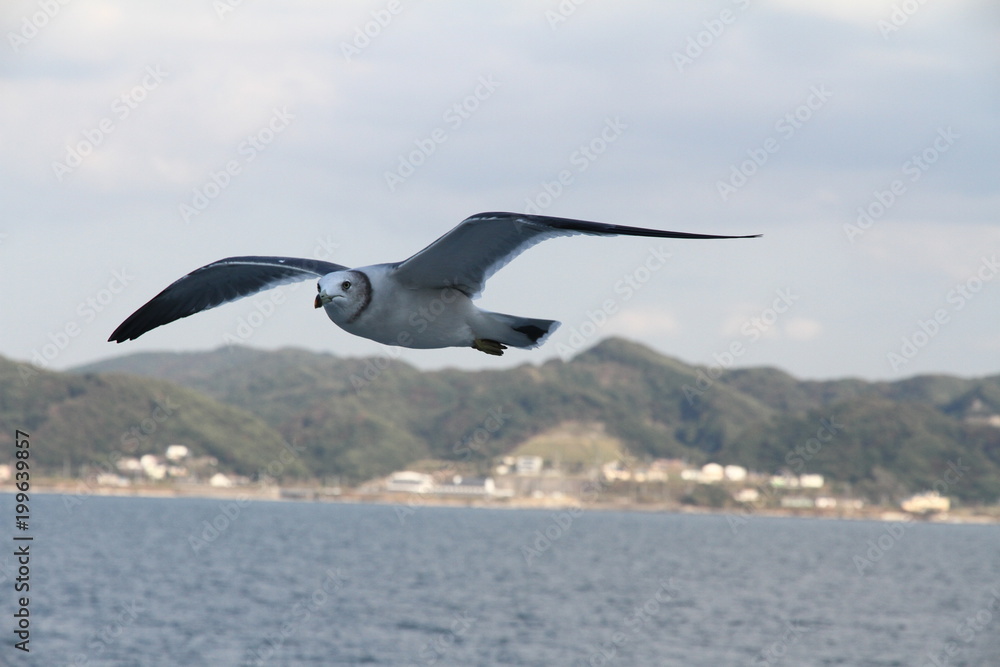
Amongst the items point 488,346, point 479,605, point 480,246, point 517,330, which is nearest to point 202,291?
point 488,346

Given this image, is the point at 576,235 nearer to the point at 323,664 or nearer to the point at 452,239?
the point at 452,239

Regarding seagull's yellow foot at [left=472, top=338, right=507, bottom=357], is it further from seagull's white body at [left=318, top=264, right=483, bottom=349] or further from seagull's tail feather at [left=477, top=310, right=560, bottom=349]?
seagull's white body at [left=318, top=264, right=483, bottom=349]

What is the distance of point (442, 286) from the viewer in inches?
466

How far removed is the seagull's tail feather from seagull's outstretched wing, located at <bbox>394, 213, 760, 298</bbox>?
496mm

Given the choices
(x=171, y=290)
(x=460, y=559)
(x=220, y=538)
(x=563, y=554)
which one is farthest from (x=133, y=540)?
(x=171, y=290)

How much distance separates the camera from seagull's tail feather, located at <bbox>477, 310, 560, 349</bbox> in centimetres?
1224

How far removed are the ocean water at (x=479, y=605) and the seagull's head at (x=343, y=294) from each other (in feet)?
175

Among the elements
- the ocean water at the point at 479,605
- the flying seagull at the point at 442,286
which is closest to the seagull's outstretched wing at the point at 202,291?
the flying seagull at the point at 442,286

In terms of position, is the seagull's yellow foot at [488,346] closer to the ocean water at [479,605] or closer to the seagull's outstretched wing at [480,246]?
the seagull's outstretched wing at [480,246]

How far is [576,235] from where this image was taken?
10039mm

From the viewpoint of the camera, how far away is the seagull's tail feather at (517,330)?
1224 cm

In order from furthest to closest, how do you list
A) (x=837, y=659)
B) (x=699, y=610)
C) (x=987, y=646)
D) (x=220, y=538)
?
(x=220, y=538), (x=699, y=610), (x=987, y=646), (x=837, y=659)

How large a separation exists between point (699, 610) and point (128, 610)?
1776 inches

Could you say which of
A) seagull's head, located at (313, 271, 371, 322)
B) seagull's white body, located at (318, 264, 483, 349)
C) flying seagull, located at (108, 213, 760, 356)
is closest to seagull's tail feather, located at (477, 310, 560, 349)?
flying seagull, located at (108, 213, 760, 356)
